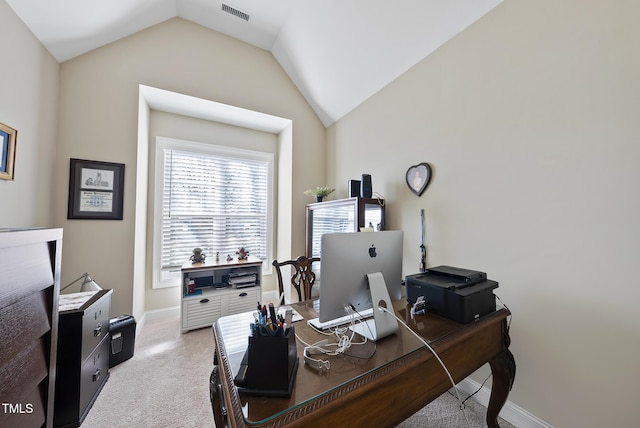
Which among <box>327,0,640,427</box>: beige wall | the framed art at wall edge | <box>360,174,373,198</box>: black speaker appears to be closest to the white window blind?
the framed art at wall edge

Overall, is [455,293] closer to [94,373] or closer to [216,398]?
[216,398]

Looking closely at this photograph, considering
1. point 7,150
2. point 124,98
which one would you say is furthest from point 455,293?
point 124,98

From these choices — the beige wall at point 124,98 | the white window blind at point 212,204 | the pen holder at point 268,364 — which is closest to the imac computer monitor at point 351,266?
the pen holder at point 268,364

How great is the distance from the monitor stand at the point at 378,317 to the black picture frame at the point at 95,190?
262 centimetres

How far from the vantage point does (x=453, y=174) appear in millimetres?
1825

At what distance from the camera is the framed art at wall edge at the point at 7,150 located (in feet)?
5.11

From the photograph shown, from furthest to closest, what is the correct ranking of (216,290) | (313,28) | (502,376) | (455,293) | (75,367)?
1. (216,290)
2. (313,28)
3. (75,367)
4. (502,376)
5. (455,293)

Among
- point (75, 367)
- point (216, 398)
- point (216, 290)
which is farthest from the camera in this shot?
point (216, 290)

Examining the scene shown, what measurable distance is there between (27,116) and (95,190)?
70 cm

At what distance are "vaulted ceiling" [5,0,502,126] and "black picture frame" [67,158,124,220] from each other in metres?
1.01

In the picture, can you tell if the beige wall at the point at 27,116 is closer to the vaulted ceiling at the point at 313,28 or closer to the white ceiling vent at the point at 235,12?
the vaulted ceiling at the point at 313,28

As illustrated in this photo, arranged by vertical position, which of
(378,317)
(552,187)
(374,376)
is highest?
(552,187)

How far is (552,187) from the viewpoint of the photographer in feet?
4.42

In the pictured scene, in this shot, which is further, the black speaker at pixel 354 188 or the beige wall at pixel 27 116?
the black speaker at pixel 354 188
